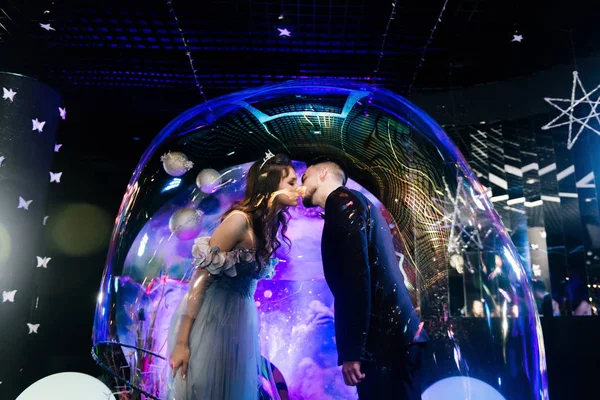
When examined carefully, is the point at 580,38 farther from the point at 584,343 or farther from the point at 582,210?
the point at 584,343

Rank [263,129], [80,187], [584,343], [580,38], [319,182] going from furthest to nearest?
[80,187] < [580,38] < [584,343] < [263,129] < [319,182]

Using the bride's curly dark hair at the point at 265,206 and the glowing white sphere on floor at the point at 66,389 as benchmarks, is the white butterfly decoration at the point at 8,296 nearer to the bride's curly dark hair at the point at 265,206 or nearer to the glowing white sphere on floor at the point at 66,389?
the glowing white sphere on floor at the point at 66,389

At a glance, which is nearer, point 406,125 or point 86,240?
point 406,125

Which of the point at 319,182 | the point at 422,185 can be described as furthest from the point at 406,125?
the point at 319,182

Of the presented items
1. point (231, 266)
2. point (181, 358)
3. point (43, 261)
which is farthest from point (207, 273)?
point (43, 261)

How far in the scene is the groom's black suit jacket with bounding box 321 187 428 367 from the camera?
1022mm

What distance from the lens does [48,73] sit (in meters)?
4.12

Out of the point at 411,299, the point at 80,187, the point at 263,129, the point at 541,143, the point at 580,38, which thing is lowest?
the point at 411,299

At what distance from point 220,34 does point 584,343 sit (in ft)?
11.1

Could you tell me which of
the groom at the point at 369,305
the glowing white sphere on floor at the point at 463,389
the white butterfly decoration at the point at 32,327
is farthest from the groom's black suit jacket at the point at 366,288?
the white butterfly decoration at the point at 32,327

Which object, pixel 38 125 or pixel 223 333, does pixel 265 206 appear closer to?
pixel 223 333

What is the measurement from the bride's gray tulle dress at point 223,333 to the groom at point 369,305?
21cm

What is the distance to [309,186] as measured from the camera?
3.88 ft

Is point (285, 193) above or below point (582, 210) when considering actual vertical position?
below
